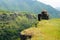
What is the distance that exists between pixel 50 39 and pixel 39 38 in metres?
0.89

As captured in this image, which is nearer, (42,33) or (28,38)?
(28,38)

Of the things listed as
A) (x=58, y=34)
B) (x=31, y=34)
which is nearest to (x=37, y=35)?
(x=31, y=34)

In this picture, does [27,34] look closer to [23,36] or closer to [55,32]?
[23,36]

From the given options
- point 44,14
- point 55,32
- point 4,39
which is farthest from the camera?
point 4,39

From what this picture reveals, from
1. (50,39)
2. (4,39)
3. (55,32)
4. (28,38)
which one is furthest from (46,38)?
(4,39)

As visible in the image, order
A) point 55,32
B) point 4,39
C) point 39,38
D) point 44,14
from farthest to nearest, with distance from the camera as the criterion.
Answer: point 4,39
point 44,14
point 55,32
point 39,38

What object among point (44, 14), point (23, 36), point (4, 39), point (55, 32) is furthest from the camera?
point (4, 39)

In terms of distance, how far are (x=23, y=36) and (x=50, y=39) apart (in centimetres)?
247

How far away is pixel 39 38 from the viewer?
55.3 feet

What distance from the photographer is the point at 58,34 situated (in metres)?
19.3

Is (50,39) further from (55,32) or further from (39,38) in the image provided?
(55,32)

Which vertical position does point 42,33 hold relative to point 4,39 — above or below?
above

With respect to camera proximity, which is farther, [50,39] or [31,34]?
[31,34]

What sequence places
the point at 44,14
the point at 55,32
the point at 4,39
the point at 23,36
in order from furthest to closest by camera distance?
the point at 4,39 → the point at 44,14 → the point at 55,32 → the point at 23,36
